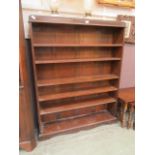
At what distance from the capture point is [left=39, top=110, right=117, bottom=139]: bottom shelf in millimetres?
1991

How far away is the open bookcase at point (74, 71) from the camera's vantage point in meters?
1.87

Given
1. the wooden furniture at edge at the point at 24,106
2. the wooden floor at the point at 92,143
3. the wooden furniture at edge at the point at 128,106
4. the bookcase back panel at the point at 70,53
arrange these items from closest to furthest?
the wooden furniture at edge at the point at 24,106 → the wooden floor at the point at 92,143 → the bookcase back panel at the point at 70,53 → the wooden furniture at edge at the point at 128,106

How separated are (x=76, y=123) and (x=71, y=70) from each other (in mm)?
800

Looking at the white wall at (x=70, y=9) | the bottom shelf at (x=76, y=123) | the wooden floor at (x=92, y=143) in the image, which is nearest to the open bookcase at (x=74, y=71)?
the bottom shelf at (x=76, y=123)

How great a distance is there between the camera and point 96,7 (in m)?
2.13

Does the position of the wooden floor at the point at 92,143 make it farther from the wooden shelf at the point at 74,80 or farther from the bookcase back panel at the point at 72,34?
the bookcase back panel at the point at 72,34

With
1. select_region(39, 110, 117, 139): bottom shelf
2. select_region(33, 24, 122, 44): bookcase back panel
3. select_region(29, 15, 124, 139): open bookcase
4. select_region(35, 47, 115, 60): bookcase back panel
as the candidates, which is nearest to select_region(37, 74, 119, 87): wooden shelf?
select_region(29, 15, 124, 139): open bookcase

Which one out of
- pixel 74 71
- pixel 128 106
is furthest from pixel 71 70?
pixel 128 106

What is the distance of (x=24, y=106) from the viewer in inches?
64.0

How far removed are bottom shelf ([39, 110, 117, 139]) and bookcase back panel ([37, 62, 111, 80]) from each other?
704 mm

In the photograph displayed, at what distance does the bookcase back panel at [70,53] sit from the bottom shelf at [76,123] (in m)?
0.97
